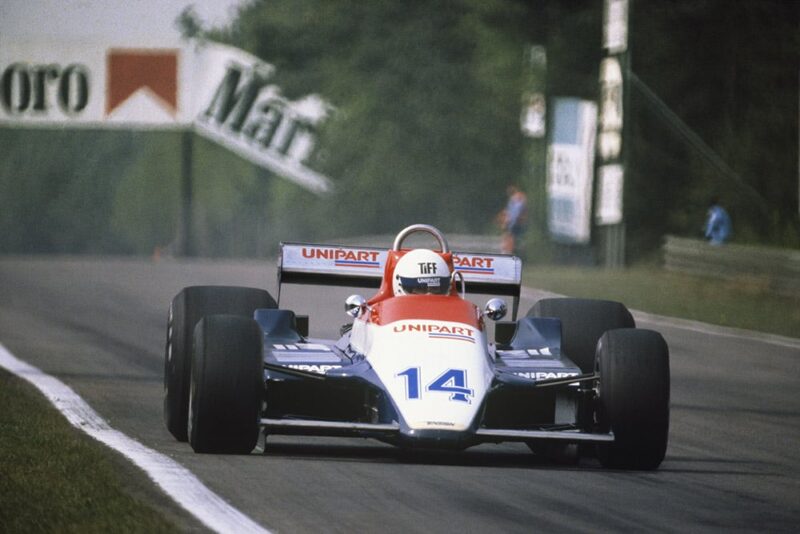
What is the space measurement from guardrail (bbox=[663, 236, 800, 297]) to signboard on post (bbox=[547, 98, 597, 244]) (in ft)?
30.7

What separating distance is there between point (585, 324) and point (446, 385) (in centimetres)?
240

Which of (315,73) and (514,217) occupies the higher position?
(315,73)

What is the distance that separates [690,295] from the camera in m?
31.3

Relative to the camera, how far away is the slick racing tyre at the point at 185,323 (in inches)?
470

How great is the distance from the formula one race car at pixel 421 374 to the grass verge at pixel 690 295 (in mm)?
13140

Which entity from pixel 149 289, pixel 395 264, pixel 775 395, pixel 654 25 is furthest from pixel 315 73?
pixel 395 264

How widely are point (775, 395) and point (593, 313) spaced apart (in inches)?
192

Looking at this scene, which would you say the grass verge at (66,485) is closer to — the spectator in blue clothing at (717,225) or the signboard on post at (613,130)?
the spectator in blue clothing at (717,225)

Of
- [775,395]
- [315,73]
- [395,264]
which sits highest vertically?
[315,73]

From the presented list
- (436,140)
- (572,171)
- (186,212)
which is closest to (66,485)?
(572,171)

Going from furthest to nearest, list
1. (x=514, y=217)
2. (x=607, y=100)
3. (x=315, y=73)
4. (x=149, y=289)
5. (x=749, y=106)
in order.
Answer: (x=315, y=73)
(x=749, y=106)
(x=514, y=217)
(x=607, y=100)
(x=149, y=289)

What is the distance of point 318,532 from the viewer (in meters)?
8.13

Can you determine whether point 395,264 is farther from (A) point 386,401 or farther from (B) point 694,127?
(B) point 694,127

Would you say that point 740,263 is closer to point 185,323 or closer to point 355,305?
point 355,305
